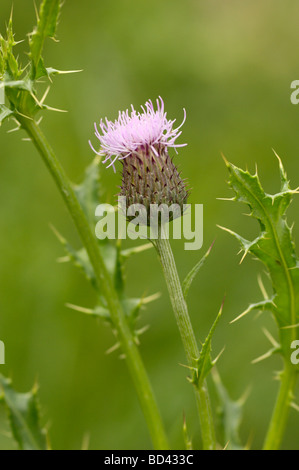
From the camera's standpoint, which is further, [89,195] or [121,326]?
[89,195]

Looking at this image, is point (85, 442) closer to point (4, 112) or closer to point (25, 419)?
point (25, 419)

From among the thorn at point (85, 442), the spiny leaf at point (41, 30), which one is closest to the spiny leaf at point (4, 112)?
the spiny leaf at point (41, 30)

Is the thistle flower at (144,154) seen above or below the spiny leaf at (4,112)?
below

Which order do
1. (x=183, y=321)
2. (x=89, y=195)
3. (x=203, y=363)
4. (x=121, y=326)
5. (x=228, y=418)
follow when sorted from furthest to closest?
1. (x=228, y=418)
2. (x=89, y=195)
3. (x=121, y=326)
4. (x=183, y=321)
5. (x=203, y=363)

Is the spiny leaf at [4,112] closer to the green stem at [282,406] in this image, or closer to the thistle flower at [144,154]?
the thistle flower at [144,154]

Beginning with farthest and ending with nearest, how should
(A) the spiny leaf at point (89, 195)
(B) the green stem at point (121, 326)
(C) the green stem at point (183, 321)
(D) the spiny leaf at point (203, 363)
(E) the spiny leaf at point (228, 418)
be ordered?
(E) the spiny leaf at point (228, 418), (A) the spiny leaf at point (89, 195), (B) the green stem at point (121, 326), (C) the green stem at point (183, 321), (D) the spiny leaf at point (203, 363)

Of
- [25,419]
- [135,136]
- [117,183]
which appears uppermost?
[117,183]

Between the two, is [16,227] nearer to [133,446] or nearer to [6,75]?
[133,446]

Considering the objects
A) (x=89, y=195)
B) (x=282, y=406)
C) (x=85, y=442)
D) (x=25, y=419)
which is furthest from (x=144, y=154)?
(x=85, y=442)
